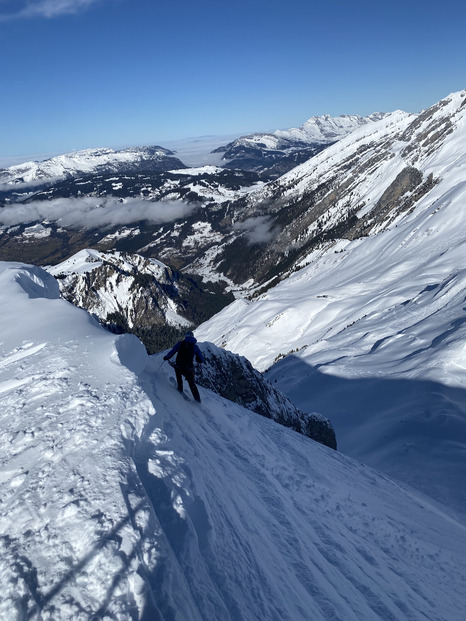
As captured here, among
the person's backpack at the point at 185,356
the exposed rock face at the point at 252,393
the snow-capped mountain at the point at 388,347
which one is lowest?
the snow-capped mountain at the point at 388,347

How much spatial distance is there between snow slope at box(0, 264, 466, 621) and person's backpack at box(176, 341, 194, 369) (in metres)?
0.96

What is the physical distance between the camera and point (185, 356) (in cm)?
1261

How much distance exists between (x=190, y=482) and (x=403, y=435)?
13832 mm

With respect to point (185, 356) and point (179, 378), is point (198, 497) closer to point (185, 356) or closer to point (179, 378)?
point (185, 356)

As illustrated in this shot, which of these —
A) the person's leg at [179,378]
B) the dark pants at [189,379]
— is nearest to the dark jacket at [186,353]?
the dark pants at [189,379]

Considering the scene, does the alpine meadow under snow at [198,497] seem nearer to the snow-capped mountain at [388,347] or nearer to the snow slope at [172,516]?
the snow slope at [172,516]

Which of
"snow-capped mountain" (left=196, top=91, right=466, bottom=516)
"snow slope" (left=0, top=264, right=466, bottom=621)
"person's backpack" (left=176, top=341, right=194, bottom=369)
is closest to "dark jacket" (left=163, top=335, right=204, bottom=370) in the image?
"person's backpack" (left=176, top=341, right=194, bottom=369)

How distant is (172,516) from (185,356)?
6682mm

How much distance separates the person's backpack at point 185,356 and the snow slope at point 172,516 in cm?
96

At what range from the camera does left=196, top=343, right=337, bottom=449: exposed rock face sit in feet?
64.8

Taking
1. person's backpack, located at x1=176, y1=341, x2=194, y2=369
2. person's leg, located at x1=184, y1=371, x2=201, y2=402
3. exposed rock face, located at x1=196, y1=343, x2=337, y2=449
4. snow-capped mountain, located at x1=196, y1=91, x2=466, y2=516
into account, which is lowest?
snow-capped mountain, located at x1=196, y1=91, x2=466, y2=516

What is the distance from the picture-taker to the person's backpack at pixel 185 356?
12.6m

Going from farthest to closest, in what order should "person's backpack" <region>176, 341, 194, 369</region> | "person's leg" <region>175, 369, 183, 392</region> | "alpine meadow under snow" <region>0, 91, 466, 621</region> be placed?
"person's leg" <region>175, 369, 183, 392</region>, "person's backpack" <region>176, 341, 194, 369</region>, "alpine meadow under snow" <region>0, 91, 466, 621</region>

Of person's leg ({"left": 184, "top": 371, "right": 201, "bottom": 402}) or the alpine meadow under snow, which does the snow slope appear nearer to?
the alpine meadow under snow
